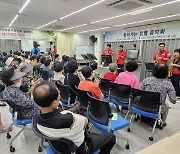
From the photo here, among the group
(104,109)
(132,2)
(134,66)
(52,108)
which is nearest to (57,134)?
(52,108)

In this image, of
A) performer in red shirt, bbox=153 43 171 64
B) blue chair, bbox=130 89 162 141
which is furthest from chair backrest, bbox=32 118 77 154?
performer in red shirt, bbox=153 43 171 64

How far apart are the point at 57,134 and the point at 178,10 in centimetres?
566

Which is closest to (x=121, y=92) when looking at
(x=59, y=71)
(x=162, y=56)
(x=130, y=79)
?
(x=130, y=79)

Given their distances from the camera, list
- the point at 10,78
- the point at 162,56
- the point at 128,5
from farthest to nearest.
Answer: the point at 162,56, the point at 128,5, the point at 10,78

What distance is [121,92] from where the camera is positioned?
2.64 meters

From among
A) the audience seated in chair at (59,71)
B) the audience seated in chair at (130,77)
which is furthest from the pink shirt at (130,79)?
the audience seated in chair at (59,71)

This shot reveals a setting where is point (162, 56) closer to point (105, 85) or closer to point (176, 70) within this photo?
point (176, 70)

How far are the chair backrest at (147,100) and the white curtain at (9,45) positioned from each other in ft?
33.8

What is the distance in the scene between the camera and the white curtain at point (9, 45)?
1011cm

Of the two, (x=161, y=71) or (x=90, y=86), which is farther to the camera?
(x=161, y=71)

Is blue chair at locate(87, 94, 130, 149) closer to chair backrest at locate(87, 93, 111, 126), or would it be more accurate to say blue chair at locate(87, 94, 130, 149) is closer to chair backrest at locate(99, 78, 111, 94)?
chair backrest at locate(87, 93, 111, 126)

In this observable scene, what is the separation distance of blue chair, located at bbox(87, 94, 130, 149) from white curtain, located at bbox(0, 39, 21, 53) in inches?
405

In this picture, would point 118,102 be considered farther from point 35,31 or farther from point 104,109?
point 35,31

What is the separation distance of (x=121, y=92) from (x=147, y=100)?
0.48 m
